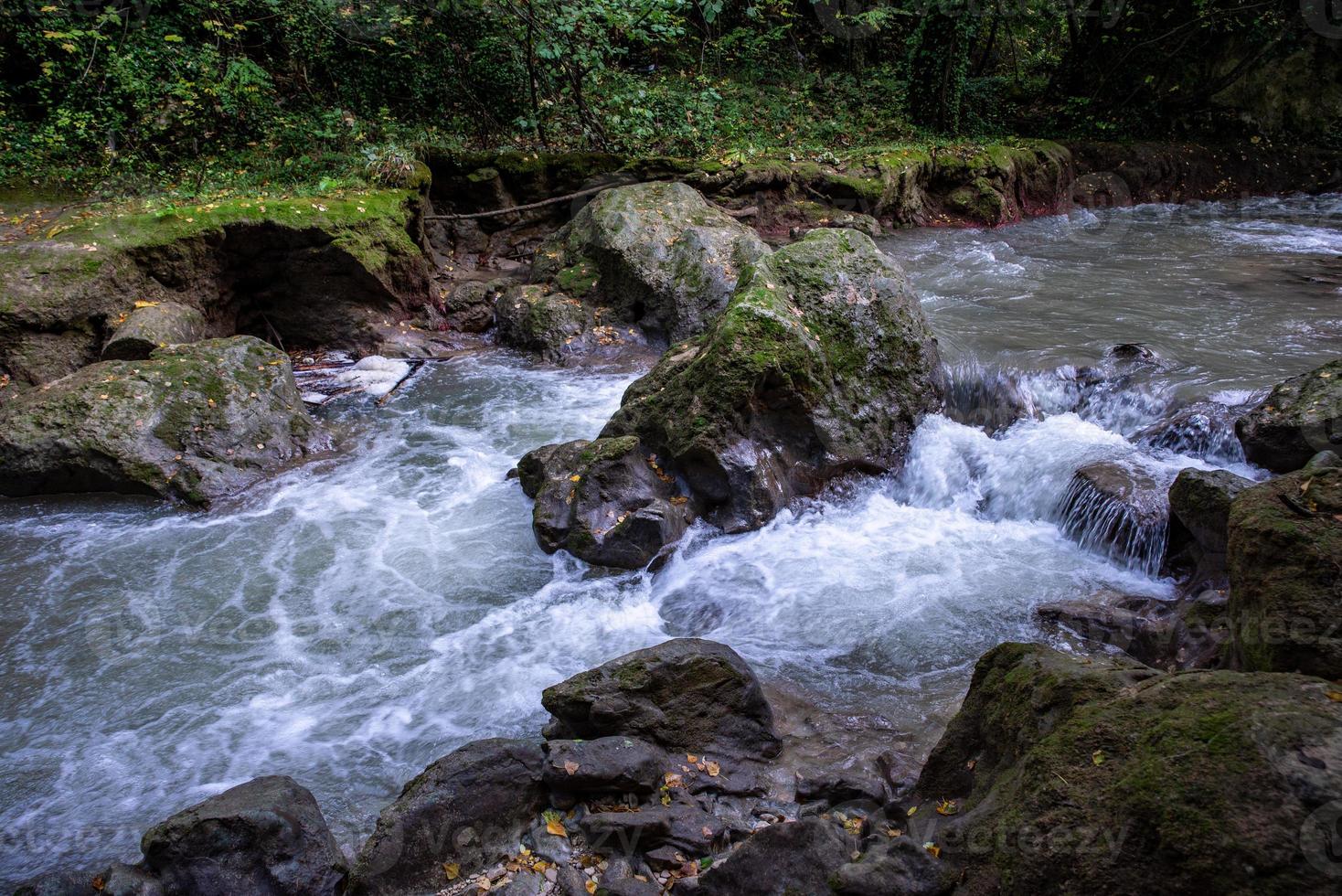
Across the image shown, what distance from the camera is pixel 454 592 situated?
6.27 metres

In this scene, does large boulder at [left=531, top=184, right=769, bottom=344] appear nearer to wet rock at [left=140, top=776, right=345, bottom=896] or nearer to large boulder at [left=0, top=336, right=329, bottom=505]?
large boulder at [left=0, top=336, right=329, bottom=505]

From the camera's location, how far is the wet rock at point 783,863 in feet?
10.4

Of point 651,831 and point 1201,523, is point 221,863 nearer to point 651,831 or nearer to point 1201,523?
point 651,831

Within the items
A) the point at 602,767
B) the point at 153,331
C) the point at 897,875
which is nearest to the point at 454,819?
the point at 602,767

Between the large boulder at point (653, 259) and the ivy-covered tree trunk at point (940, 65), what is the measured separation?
8913 mm

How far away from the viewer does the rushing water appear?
4711 millimetres

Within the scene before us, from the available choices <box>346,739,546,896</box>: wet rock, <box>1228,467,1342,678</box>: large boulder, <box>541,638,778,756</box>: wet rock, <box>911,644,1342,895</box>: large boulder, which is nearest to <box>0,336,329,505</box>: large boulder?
<box>346,739,546,896</box>: wet rock

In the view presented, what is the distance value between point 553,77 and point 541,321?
639cm

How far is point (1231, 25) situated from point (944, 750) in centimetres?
2052

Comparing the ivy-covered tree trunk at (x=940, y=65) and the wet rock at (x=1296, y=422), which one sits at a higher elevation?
the ivy-covered tree trunk at (x=940, y=65)

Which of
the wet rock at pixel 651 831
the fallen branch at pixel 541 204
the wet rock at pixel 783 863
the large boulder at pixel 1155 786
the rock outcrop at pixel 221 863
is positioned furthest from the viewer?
the fallen branch at pixel 541 204

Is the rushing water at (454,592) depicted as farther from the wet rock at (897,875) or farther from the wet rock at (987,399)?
the wet rock at (897,875)

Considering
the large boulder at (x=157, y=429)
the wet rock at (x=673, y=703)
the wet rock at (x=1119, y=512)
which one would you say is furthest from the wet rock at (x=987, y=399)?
the large boulder at (x=157, y=429)

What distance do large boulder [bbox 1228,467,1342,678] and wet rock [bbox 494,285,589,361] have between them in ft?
27.5
